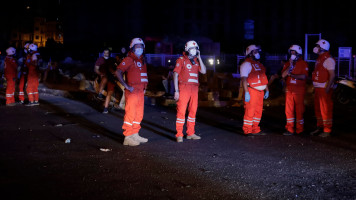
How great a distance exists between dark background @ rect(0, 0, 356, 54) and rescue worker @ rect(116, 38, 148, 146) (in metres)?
49.2

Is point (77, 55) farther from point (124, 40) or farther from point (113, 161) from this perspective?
point (113, 161)

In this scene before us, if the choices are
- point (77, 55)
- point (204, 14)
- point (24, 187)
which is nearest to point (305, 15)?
point (204, 14)

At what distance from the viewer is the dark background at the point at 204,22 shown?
68.1 meters

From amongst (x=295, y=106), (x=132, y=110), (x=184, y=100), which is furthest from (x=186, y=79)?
(x=295, y=106)

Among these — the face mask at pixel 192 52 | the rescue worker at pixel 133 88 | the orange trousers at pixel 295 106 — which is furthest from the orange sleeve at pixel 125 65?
the orange trousers at pixel 295 106

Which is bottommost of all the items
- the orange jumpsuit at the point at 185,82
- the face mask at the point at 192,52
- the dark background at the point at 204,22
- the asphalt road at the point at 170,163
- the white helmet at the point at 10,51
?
the asphalt road at the point at 170,163

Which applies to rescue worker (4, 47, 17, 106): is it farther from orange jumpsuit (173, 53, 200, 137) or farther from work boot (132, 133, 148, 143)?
orange jumpsuit (173, 53, 200, 137)

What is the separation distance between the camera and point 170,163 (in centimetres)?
675

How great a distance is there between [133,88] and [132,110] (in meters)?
0.43

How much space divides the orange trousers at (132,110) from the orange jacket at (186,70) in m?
0.83

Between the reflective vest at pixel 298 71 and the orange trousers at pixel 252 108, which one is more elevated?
the reflective vest at pixel 298 71

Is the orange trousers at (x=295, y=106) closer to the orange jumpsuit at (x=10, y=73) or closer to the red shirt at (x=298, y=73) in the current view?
the red shirt at (x=298, y=73)

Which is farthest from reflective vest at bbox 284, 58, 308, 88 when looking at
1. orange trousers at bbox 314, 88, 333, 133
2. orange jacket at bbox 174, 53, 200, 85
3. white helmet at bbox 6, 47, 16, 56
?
white helmet at bbox 6, 47, 16, 56

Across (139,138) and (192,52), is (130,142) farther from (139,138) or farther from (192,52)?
(192,52)
